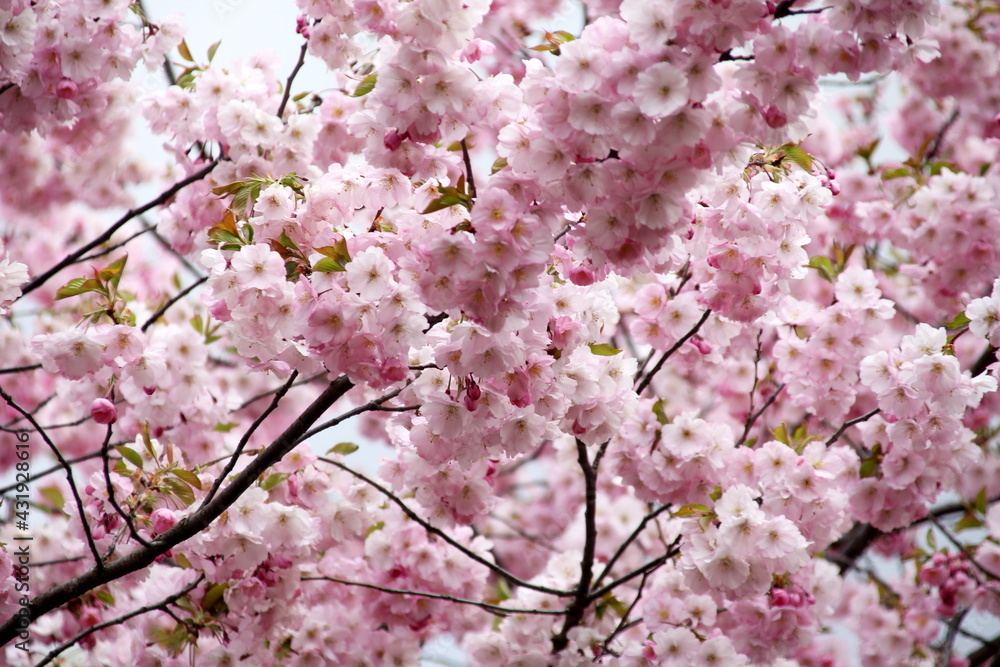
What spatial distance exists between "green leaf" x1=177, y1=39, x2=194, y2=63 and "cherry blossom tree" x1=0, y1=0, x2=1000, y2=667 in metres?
0.04

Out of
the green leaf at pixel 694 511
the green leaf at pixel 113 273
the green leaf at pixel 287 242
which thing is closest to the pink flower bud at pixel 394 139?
the green leaf at pixel 287 242

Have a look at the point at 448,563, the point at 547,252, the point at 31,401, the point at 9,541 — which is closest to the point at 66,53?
the point at 9,541

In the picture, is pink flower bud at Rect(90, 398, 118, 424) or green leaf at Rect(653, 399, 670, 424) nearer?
pink flower bud at Rect(90, 398, 118, 424)

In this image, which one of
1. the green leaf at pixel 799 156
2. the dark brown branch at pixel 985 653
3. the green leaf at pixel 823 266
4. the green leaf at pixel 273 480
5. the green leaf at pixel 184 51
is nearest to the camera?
the green leaf at pixel 799 156

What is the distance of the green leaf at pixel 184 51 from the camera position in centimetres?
268

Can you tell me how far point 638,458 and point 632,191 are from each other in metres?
1.11

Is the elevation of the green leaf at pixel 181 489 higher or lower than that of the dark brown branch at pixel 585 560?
lower

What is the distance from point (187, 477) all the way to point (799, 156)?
1.67 metres

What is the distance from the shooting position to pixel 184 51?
106 inches

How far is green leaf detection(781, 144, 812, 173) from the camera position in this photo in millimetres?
1907

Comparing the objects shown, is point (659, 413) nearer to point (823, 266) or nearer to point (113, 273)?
point (823, 266)

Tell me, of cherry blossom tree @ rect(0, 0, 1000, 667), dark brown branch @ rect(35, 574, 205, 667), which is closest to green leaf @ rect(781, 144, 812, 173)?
cherry blossom tree @ rect(0, 0, 1000, 667)

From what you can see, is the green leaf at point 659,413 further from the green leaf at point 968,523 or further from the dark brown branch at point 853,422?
the green leaf at point 968,523

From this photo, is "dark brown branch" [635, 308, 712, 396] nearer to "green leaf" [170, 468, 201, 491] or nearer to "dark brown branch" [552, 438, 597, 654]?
"dark brown branch" [552, 438, 597, 654]
